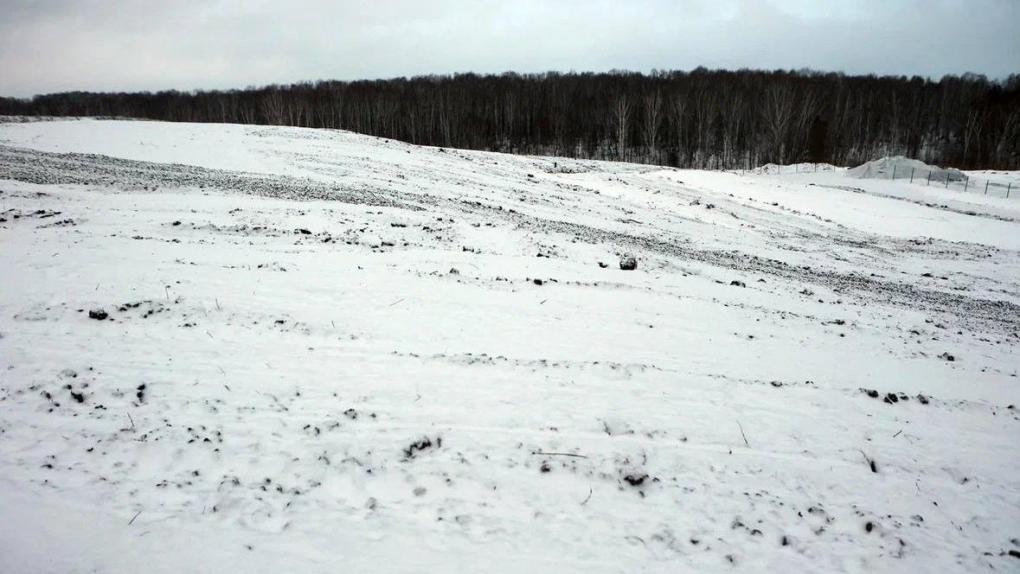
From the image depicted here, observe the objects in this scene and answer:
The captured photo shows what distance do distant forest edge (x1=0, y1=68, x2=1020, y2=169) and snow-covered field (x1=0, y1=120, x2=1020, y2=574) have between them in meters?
63.8

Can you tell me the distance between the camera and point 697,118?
79.1m

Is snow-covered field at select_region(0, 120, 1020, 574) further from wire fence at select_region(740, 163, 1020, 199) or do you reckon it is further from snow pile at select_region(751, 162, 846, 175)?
snow pile at select_region(751, 162, 846, 175)

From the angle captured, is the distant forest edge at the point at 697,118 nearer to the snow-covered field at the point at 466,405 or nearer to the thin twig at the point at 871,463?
the snow-covered field at the point at 466,405

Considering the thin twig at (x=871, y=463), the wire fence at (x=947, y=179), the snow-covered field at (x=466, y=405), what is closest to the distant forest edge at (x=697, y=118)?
the wire fence at (x=947, y=179)

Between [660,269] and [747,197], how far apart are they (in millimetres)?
22309

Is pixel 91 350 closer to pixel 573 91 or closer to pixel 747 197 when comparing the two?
pixel 747 197

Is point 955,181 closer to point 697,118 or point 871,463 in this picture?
point 697,118

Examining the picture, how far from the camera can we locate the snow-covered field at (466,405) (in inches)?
166

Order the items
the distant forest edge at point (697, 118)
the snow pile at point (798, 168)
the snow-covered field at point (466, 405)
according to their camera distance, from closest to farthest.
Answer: the snow-covered field at point (466, 405), the snow pile at point (798, 168), the distant forest edge at point (697, 118)

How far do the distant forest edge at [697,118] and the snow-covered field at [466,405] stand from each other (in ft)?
209

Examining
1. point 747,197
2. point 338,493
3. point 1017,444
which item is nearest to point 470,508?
point 338,493

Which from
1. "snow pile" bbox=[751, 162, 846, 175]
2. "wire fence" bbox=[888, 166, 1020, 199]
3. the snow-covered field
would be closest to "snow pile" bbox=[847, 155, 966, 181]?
"wire fence" bbox=[888, 166, 1020, 199]

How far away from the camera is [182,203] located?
48.8 feet

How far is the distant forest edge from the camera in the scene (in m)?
73.2
